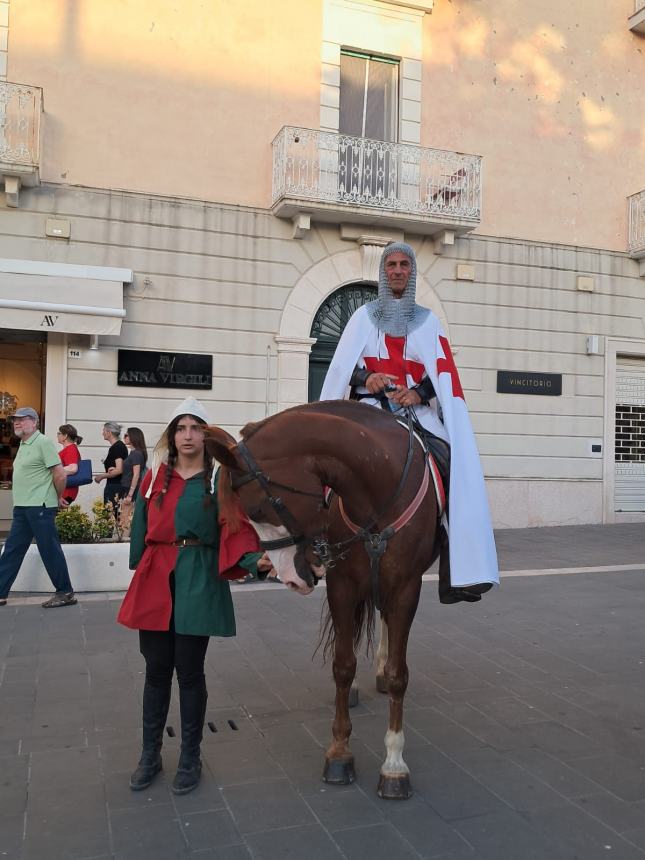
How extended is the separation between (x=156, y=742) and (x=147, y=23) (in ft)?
39.2

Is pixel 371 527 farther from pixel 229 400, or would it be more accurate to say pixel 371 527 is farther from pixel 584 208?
pixel 584 208

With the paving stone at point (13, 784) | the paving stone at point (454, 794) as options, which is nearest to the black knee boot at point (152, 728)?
the paving stone at point (13, 784)

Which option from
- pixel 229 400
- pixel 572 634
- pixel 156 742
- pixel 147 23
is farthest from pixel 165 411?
pixel 156 742

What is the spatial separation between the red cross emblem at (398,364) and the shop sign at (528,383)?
33.6 feet

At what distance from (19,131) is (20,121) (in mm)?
149

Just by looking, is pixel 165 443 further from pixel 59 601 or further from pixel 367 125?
pixel 367 125

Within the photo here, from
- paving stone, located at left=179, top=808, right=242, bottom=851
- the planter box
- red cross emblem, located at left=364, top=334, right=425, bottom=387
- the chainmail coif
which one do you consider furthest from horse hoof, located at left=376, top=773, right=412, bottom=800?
the planter box

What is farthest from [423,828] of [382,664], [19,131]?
[19,131]

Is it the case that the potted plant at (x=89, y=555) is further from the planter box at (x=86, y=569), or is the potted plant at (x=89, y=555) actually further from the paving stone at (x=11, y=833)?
the paving stone at (x=11, y=833)

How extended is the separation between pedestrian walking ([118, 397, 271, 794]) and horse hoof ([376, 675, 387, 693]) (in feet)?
5.31

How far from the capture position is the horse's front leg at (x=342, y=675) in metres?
3.43

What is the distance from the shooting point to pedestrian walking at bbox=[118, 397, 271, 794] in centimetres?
330

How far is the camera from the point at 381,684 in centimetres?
474

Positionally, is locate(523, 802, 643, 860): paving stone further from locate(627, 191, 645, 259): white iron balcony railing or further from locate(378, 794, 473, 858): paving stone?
locate(627, 191, 645, 259): white iron balcony railing
